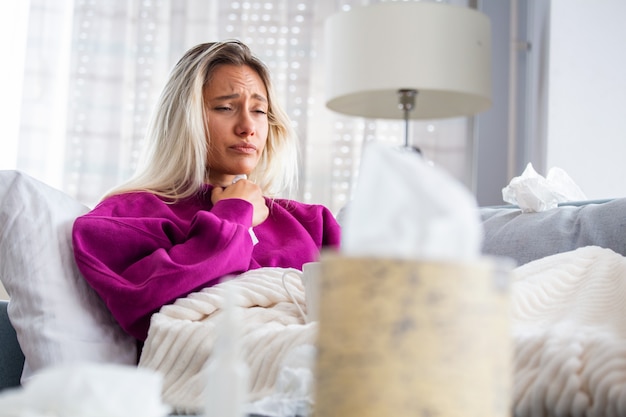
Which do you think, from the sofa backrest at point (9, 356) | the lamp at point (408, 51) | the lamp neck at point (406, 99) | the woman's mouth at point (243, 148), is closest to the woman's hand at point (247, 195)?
the woman's mouth at point (243, 148)

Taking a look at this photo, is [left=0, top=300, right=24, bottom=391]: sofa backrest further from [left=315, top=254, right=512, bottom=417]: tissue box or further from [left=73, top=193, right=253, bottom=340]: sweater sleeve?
[left=315, top=254, right=512, bottom=417]: tissue box

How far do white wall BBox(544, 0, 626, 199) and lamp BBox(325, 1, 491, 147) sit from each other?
677 mm

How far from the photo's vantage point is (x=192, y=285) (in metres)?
1.46

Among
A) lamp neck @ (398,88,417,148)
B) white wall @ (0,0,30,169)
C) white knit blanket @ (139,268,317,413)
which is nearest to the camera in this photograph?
white knit blanket @ (139,268,317,413)

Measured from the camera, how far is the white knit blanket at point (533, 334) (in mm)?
736

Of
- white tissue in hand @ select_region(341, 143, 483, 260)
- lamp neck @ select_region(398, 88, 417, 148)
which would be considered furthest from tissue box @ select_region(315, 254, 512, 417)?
lamp neck @ select_region(398, 88, 417, 148)

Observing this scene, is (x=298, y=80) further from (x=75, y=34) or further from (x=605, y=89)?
(x=605, y=89)

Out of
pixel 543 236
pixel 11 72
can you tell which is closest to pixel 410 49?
pixel 543 236

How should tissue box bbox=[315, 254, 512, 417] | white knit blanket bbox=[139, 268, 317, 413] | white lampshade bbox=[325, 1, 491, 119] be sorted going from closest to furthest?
tissue box bbox=[315, 254, 512, 417]
white knit blanket bbox=[139, 268, 317, 413]
white lampshade bbox=[325, 1, 491, 119]

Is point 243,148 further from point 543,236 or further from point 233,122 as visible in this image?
point 543,236

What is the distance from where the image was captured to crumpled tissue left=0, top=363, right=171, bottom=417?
494mm

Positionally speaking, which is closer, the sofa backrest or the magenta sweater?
the magenta sweater

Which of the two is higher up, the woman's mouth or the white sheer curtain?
the white sheer curtain

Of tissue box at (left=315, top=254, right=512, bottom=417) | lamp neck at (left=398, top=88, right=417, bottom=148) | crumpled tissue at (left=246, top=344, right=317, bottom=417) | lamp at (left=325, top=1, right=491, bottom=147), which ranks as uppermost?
lamp at (left=325, top=1, right=491, bottom=147)
